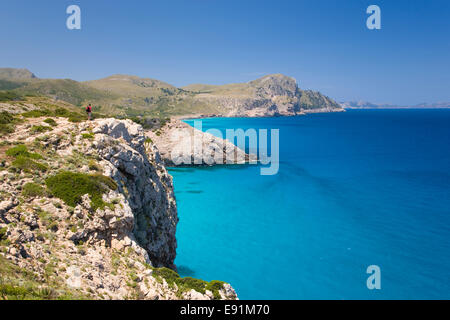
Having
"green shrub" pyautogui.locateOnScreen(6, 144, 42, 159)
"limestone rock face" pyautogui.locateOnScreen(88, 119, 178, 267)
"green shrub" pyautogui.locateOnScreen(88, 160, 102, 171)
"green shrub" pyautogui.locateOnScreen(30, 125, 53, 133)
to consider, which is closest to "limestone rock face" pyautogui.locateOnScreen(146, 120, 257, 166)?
"limestone rock face" pyautogui.locateOnScreen(88, 119, 178, 267)

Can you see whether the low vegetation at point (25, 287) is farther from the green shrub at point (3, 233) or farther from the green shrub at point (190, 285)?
the green shrub at point (190, 285)

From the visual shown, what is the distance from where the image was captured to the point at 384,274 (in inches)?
1078

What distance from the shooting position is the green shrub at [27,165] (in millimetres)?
13873

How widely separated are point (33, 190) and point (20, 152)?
12.9ft

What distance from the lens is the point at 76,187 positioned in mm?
13984

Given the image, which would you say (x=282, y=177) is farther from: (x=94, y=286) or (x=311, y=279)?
(x=94, y=286)

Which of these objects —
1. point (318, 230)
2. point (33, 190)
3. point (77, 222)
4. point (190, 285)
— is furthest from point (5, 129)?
point (318, 230)

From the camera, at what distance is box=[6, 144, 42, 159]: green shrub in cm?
1477

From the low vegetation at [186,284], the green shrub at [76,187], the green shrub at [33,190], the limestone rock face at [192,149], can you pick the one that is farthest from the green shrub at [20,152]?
the limestone rock face at [192,149]

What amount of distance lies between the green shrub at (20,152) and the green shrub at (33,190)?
9.53 feet

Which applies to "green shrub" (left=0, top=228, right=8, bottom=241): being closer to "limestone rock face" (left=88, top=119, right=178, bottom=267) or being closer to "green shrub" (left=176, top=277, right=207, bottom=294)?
"limestone rock face" (left=88, top=119, right=178, bottom=267)

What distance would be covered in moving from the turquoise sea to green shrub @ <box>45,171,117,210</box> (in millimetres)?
17879
